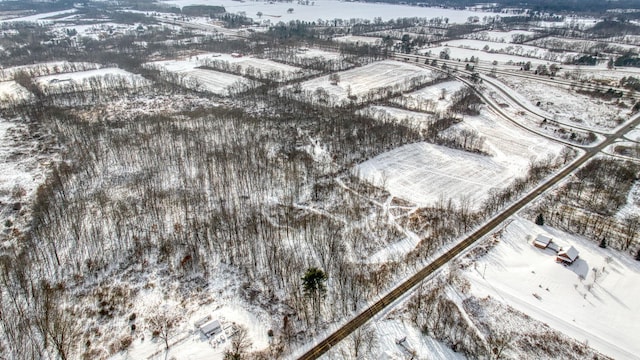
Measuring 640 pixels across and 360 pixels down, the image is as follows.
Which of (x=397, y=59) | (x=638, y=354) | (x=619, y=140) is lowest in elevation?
(x=638, y=354)

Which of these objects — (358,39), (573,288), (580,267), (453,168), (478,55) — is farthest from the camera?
(358,39)

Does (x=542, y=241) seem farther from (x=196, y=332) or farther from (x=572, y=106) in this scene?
(x=572, y=106)

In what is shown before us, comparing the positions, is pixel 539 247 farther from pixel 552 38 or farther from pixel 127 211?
pixel 552 38

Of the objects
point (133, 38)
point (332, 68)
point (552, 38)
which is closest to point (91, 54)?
point (133, 38)

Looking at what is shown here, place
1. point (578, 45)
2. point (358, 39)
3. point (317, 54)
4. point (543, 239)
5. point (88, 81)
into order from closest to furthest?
1. point (543, 239)
2. point (88, 81)
3. point (317, 54)
4. point (578, 45)
5. point (358, 39)

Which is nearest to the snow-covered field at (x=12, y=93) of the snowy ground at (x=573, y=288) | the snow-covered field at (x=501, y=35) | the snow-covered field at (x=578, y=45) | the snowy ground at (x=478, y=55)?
the snowy ground at (x=573, y=288)

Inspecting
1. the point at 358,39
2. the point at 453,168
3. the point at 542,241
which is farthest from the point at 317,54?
the point at 542,241
